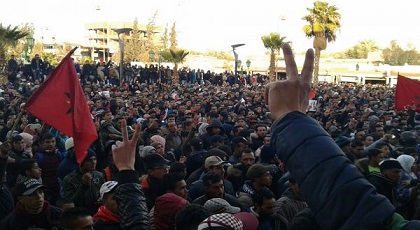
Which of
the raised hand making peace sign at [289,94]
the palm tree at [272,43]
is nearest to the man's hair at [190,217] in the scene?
the raised hand making peace sign at [289,94]

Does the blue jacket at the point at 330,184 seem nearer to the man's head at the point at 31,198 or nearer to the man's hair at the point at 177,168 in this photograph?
the man's head at the point at 31,198

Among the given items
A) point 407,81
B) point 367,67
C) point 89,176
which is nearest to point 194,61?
point 367,67

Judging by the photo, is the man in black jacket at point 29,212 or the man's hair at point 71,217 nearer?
the man's hair at point 71,217

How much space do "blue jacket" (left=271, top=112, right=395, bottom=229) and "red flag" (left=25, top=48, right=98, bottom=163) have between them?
416 cm

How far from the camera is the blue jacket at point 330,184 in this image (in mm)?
1092

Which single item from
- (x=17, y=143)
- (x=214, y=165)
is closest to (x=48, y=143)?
(x=17, y=143)

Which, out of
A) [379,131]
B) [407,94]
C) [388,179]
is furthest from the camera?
[407,94]

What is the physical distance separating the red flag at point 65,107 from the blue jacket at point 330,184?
416 centimetres

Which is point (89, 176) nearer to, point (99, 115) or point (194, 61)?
point (99, 115)

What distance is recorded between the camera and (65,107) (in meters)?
5.57

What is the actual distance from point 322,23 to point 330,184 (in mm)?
38887

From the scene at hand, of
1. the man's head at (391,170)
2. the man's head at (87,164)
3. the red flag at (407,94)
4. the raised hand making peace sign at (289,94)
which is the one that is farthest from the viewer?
the red flag at (407,94)

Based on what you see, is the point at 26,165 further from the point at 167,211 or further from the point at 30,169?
the point at 167,211

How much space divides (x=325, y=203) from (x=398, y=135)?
931cm
